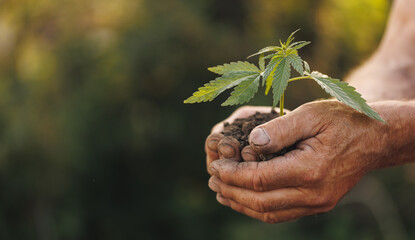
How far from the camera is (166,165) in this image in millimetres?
3912

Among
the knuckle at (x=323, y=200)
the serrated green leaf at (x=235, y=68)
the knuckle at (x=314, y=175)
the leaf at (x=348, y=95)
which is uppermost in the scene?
the serrated green leaf at (x=235, y=68)

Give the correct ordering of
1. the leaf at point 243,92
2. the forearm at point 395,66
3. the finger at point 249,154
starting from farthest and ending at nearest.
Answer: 1. the forearm at point 395,66
2. the finger at point 249,154
3. the leaf at point 243,92

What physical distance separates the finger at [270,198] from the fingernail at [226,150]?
0.16 m

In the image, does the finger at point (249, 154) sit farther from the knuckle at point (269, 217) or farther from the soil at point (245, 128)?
the knuckle at point (269, 217)

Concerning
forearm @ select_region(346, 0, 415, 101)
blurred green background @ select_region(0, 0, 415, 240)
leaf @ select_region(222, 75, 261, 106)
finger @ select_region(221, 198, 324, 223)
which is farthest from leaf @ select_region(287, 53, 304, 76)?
blurred green background @ select_region(0, 0, 415, 240)

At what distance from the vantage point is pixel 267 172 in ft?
5.03

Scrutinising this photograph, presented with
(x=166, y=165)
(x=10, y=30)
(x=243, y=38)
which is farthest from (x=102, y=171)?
→ (x=243, y=38)

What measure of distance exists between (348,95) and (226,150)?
49cm

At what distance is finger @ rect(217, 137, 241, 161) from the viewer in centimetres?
159

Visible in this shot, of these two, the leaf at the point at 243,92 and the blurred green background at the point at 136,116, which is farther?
the blurred green background at the point at 136,116

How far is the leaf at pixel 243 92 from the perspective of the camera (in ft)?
4.78

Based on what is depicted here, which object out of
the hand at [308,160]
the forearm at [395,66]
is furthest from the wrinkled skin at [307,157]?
the forearm at [395,66]

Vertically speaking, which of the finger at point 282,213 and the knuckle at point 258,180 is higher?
the knuckle at point 258,180

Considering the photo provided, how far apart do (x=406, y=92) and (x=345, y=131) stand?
2.89 feet
